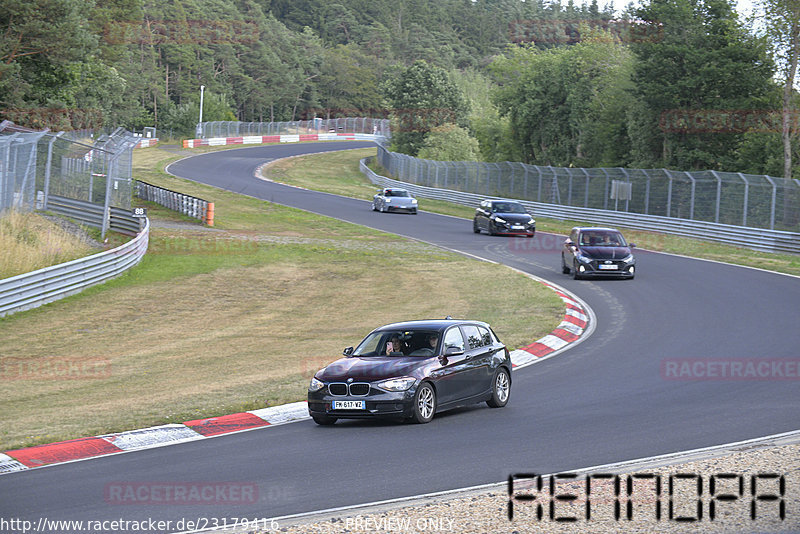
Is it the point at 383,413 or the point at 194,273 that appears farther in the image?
the point at 194,273

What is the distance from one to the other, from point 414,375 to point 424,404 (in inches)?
16.3

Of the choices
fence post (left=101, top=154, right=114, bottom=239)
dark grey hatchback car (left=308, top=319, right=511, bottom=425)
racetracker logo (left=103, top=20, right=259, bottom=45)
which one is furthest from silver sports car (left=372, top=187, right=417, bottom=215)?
racetracker logo (left=103, top=20, right=259, bottom=45)

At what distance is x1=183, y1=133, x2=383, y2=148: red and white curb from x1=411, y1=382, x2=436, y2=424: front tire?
297ft

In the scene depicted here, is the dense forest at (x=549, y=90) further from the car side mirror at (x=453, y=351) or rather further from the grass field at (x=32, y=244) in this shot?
the car side mirror at (x=453, y=351)

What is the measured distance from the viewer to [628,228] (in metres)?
43.5

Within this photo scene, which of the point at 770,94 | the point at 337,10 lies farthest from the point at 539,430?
the point at 337,10

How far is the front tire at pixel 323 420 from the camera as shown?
12.0 meters

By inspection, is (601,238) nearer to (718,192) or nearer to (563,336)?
(563,336)

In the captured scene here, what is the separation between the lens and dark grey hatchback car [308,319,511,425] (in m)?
11.8

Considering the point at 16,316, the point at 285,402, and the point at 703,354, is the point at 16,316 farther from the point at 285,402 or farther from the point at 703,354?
the point at 703,354

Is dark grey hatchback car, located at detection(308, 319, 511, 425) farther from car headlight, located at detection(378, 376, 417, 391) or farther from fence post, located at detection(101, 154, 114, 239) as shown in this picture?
fence post, located at detection(101, 154, 114, 239)

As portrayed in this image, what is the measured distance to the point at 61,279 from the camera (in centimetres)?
2341

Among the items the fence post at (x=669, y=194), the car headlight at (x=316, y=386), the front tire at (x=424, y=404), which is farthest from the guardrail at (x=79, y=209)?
the fence post at (x=669, y=194)

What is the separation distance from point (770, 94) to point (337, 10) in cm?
15383
